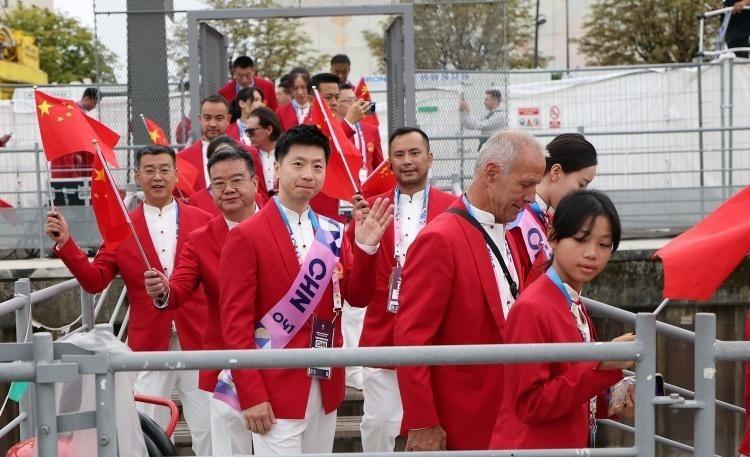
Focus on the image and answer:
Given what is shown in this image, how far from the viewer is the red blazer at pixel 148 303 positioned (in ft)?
23.0

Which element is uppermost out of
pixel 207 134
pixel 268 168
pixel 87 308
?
pixel 207 134

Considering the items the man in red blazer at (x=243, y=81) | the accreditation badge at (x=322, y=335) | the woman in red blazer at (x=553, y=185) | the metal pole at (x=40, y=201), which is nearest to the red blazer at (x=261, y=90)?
the man in red blazer at (x=243, y=81)

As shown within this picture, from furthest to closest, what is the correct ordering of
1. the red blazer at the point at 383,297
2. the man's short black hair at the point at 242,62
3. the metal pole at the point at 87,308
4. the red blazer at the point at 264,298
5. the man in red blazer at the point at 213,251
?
the man's short black hair at the point at 242,62
the metal pole at the point at 87,308
the red blazer at the point at 383,297
the man in red blazer at the point at 213,251
the red blazer at the point at 264,298

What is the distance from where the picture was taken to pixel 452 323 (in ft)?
14.8

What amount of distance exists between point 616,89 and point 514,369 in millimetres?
11357

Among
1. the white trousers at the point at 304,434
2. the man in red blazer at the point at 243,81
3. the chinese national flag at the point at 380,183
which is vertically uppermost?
the man in red blazer at the point at 243,81

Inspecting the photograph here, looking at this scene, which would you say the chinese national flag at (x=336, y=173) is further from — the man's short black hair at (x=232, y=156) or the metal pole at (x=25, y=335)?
the metal pole at (x=25, y=335)

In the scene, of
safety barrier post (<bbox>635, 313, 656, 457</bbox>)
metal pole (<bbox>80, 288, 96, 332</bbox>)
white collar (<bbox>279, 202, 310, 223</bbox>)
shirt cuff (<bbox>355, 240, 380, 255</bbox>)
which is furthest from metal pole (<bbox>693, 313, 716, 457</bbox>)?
metal pole (<bbox>80, 288, 96, 332</bbox>)

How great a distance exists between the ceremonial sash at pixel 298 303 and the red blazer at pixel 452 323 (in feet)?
2.69

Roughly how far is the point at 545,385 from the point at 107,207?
3.32 metres

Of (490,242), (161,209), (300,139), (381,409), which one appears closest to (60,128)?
(161,209)

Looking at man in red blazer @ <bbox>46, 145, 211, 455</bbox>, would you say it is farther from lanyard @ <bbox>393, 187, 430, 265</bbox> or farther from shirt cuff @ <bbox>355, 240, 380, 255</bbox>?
shirt cuff @ <bbox>355, 240, 380, 255</bbox>

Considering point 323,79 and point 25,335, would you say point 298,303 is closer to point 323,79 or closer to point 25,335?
point 25,335

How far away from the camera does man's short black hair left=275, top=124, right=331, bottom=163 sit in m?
5.39
